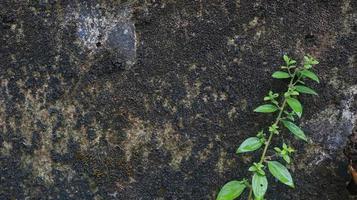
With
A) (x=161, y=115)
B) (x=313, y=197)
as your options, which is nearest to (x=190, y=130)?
(x=161, y=115)

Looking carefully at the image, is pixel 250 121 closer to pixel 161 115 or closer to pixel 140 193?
pixel 161 115

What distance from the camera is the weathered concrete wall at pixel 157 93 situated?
1.56 meters

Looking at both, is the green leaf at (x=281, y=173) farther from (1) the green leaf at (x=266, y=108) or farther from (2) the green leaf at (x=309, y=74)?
(2) the green leaf at (x=309, y=74)

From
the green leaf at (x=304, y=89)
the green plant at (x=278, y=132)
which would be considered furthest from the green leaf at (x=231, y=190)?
the green leaf at (x=304, y=89)

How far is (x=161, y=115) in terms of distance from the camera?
1602 millimetres

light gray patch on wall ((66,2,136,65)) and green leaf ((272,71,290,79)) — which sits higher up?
light gray patch on wall ((66,2,136,65))

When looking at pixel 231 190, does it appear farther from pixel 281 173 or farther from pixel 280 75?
pixel 280 75

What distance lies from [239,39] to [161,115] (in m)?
0.33

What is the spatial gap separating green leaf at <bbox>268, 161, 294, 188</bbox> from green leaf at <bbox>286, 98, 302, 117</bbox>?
160 millimetres

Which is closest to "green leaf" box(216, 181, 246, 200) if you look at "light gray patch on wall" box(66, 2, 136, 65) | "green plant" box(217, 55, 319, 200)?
"green plant" box(217, 55, 319, 200)

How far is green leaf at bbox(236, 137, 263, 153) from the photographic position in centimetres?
151

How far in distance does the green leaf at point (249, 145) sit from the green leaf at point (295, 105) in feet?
0.44

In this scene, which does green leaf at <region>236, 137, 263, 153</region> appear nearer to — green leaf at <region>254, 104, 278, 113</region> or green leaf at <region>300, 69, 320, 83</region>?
green leaf at <region>254, 104, 278, 113</region>

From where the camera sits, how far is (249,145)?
1515 millimetres
